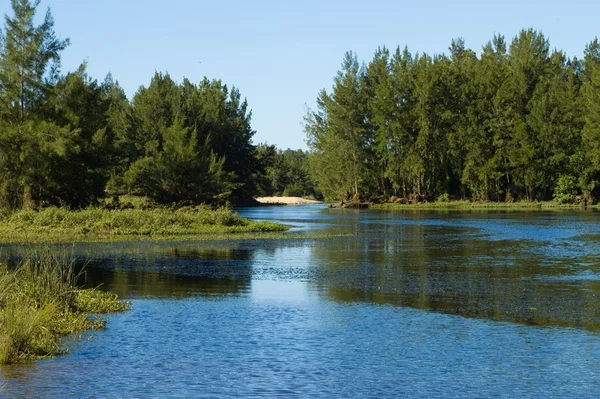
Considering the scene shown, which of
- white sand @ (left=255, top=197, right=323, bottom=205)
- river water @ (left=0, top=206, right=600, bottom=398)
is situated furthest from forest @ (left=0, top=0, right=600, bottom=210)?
river water @ (left=0, top=206, right=600, bottom=398)

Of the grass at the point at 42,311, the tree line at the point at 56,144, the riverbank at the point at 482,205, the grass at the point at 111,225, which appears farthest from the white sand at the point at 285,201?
the grass at the point at 42,311

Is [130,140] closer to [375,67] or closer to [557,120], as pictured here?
[375,67]

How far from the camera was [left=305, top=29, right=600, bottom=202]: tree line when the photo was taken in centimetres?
11388

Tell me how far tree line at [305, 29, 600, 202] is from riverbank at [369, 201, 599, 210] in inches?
87.8

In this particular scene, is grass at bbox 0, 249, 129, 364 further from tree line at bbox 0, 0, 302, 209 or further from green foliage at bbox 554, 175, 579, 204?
green foliage at bbox 554, 175, 579, 204

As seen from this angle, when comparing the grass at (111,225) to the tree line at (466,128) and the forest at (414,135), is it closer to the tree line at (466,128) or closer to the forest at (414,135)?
the forest at (414,135)

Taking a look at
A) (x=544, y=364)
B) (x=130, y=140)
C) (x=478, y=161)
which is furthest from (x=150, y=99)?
(x=544, y=364)

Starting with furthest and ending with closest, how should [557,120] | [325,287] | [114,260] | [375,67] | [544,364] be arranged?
[375,67], [557,120], [114,260], [325,287], [544,364]

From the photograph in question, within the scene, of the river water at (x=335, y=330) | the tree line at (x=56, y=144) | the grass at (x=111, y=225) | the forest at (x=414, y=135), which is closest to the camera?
the river water at (x=335, y=330)

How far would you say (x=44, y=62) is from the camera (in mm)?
71000

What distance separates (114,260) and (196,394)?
25.2 meters

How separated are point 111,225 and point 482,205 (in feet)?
241

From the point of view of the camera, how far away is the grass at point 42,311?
1780cm

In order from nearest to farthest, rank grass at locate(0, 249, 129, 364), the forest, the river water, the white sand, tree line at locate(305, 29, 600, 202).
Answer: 1. the river water
2. grass at locate(0, 249, 129, 364)
3. the forest
4. tree line at locate(305, 29, 600, 202)
5. the white sand
